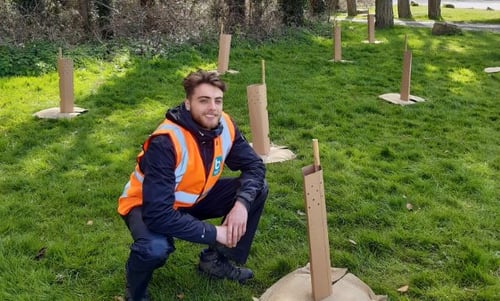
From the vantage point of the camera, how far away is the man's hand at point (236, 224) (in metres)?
2.97

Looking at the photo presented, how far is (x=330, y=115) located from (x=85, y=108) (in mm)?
3411

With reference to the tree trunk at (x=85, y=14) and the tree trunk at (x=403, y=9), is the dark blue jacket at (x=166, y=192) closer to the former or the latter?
the tree trunk at (x=85, y=14)

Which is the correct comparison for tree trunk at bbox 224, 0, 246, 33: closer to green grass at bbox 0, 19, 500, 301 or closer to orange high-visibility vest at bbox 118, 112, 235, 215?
green grass at bbox 0, 19, 500, 301

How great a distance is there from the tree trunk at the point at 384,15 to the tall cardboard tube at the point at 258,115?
11.7 meters

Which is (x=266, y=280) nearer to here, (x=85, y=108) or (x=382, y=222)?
(x=382, y=222)

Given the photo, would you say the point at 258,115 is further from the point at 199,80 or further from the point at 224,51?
the point at 224,51

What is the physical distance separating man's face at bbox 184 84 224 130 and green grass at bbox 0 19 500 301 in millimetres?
1155

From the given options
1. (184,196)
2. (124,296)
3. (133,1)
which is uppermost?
(133,1)

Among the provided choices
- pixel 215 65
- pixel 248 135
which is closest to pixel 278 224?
pixel 248 135

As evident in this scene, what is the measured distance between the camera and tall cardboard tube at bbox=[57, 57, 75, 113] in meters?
6.82

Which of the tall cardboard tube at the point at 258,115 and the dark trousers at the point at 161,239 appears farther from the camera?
the tall cardboard tube at the point at 258,115

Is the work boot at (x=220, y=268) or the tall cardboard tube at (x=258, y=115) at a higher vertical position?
the tall cardboard tube at (x=258, y=115)

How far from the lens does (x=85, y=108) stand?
291 inches

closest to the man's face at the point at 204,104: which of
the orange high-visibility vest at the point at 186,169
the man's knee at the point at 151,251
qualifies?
the orange high-visibility vest at the point at 186,169
